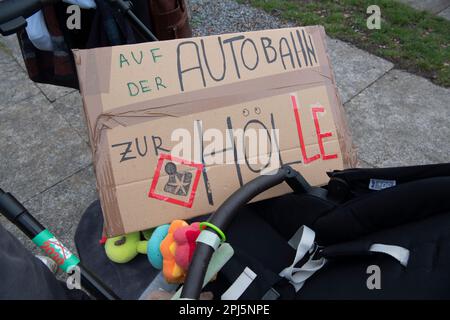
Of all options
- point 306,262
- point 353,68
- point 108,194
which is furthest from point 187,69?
point 353,68

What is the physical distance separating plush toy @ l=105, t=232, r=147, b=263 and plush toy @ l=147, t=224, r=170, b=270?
0.06 meters

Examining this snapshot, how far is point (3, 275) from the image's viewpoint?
739mm

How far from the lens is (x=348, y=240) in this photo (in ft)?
3.18

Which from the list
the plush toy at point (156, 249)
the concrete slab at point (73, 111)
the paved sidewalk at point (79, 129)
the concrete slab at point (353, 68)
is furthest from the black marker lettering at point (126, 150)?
the concrete slab at point (353, 68)

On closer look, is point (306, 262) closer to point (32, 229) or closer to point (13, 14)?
point (32, 229)

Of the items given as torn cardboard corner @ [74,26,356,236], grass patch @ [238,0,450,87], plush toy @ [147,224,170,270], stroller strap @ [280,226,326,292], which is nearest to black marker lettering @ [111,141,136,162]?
torn cardboard corner @ [74,26,356,236]

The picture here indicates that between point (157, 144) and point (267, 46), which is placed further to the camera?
point (267, 46)

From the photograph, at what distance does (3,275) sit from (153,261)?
422mm

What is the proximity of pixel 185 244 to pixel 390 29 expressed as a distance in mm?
2881

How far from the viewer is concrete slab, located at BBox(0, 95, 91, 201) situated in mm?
2209

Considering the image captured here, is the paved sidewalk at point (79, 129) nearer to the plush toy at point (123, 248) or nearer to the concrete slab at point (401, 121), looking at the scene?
the concrete slab at point (401, 121)

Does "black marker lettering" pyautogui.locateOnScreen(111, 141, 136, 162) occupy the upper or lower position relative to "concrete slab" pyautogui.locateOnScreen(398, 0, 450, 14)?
upper

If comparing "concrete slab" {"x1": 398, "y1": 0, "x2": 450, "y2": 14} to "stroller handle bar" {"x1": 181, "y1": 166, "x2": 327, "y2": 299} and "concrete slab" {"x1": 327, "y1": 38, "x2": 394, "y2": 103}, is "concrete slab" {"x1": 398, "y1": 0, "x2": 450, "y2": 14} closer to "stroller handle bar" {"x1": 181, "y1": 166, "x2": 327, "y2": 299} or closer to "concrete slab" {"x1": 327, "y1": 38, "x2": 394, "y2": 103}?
"concrete slab" {"x1": 327, "y1": 38, "x2": 394, "y2": 103}
